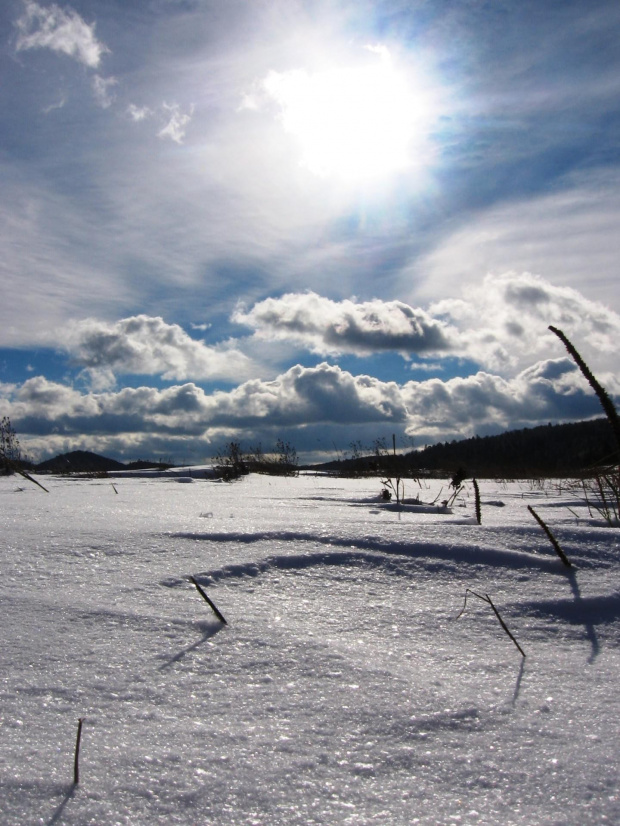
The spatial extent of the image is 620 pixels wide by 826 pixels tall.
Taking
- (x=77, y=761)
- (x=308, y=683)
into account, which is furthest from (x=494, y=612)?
(x=77, y=761)

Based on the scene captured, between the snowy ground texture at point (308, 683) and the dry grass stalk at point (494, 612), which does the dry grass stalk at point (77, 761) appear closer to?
the snowy ground texture at point (308, 683)

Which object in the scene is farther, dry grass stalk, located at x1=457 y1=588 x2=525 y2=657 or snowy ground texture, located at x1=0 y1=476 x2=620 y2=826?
dry grass stalk, located at x1=457 y1=588 x2=525 y2=657

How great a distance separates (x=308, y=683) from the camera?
805 millimetres

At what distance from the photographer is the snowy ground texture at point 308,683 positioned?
0.56 meters

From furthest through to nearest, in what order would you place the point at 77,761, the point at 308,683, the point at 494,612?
the point at 494,612, the point at 308,683, the point at 77,761

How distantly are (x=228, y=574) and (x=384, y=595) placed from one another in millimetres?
360

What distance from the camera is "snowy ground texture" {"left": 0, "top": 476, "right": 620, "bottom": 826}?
1.84ft

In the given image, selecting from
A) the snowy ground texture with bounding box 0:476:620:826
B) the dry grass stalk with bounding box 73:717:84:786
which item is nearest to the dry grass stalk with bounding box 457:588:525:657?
the snowy ground texture with bounding box 0:476:620:826

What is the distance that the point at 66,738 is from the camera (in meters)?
0.65

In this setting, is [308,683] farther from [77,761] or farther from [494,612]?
[494,612]

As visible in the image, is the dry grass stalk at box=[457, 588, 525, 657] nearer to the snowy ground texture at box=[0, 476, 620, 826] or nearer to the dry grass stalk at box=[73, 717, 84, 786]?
the snowy ground texture at box=[0, 476, 620, 826]

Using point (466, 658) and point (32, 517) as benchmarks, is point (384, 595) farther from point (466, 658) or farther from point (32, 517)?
point (32, 517)

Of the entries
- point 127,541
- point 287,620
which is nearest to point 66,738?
point 287,620

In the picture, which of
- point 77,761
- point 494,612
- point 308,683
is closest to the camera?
point 77,761
